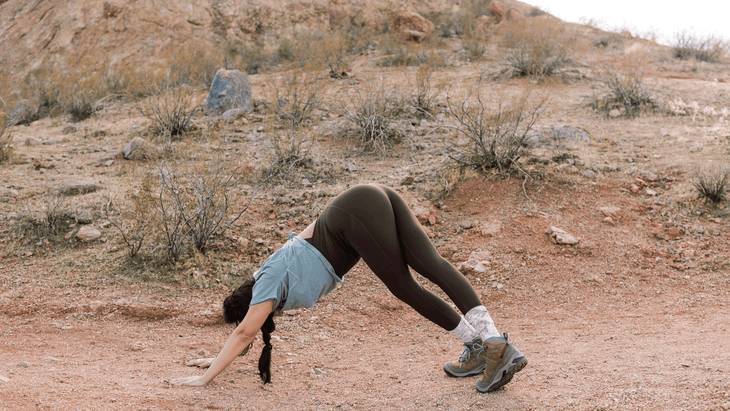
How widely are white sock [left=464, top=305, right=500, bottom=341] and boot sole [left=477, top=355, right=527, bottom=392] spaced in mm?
133

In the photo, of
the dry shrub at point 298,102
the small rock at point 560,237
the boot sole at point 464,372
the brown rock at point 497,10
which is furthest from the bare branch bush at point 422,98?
the brown rock at point 497,10

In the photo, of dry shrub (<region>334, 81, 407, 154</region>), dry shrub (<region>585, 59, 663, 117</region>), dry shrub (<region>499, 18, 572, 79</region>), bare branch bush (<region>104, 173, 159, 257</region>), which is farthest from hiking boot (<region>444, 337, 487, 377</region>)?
dry shrub (<region>499, 18, 572, 79</region>)

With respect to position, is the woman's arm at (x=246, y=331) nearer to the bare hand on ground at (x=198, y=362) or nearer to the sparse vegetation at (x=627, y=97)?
the bare hand on ground at (x=198, y=362)

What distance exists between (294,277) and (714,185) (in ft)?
14.7

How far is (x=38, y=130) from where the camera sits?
8.52 metres

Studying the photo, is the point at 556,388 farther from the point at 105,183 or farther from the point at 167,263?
the point at 105,183

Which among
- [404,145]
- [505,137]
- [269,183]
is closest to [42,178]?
[269,183]

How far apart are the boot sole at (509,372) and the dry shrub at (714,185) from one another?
380 centimetres

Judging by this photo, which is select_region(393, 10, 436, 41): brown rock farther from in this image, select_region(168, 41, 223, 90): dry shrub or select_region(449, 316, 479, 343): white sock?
select_region(449, 316, 479, 343): white sock

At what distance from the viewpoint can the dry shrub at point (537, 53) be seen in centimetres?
955

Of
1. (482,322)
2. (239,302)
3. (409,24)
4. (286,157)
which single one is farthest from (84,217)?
(409,24)

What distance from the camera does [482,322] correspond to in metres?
2.19

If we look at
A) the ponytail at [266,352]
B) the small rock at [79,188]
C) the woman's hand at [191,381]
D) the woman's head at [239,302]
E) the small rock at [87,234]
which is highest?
the woman's head at [239,302]

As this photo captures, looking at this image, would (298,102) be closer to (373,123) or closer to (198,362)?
(373,123)
